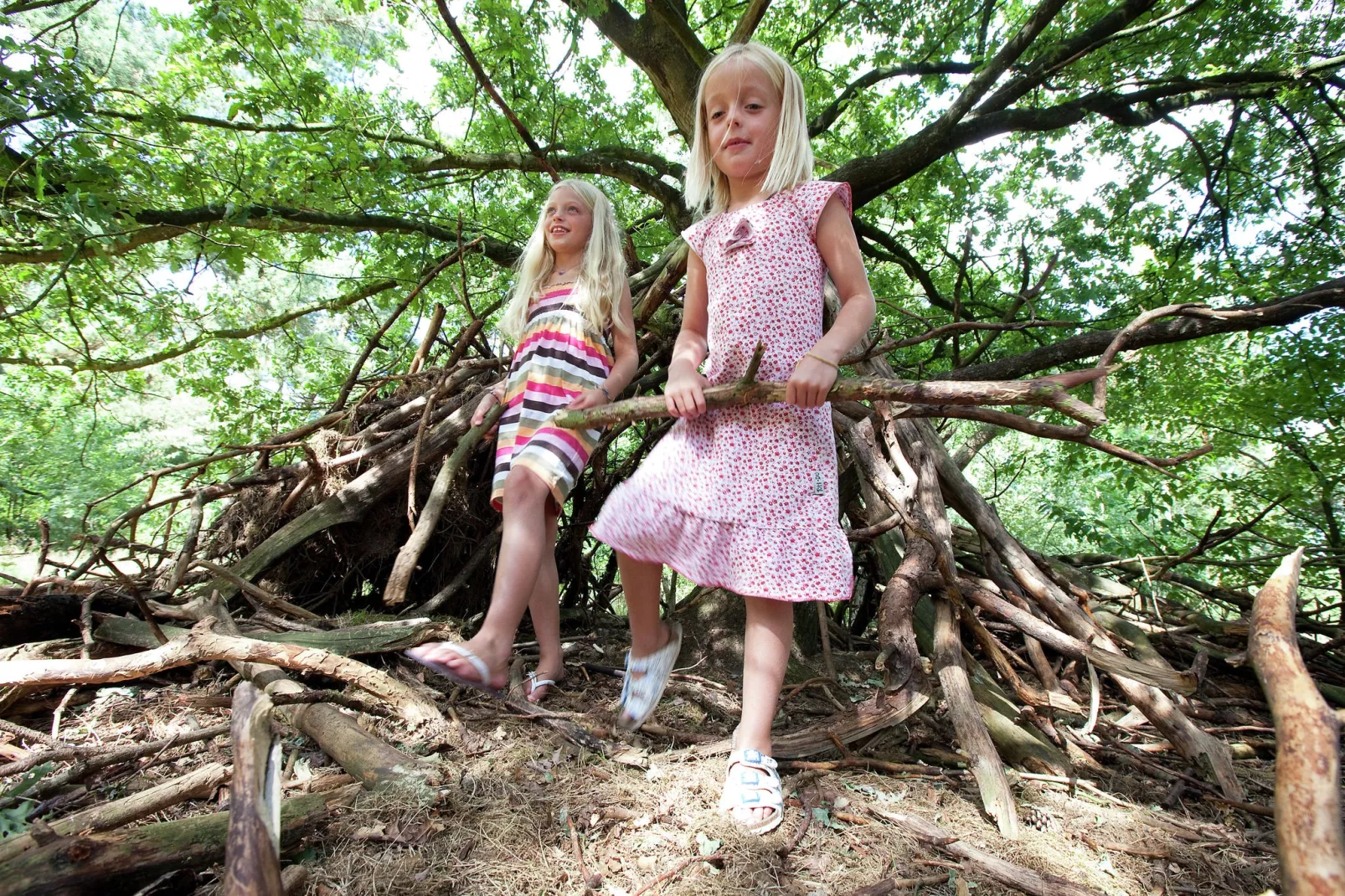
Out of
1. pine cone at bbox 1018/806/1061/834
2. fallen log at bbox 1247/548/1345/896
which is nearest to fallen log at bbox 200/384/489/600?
pine cone at bbox 1018/806/1061/834

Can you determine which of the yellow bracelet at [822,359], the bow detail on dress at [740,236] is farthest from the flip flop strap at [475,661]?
the bow detail on dress at [740,236]

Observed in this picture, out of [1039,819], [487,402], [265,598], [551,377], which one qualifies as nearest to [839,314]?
[551,377]

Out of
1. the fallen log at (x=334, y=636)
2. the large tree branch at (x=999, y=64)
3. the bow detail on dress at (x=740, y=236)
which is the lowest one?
the fallen log at (x=334, y=636)

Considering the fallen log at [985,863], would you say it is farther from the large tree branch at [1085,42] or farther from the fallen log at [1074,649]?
the large tree branch at [1085,42]

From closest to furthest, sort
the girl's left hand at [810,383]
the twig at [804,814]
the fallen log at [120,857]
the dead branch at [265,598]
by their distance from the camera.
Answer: the fallen log at [120,857], the twig at [804,814], the girl's left hand at [810,383], the dead branch at [265,598]

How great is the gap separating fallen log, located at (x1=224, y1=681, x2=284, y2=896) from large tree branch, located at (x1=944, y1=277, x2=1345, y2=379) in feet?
8.70

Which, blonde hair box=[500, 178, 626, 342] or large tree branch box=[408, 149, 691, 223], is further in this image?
large tree branch box=[408, 149, 691, 223]

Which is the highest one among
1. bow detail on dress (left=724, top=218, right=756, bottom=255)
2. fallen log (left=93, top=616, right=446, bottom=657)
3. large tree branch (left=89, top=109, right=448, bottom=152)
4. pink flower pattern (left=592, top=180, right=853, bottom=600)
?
large tree branch (left=89, top=109, right=448, bottom=152)

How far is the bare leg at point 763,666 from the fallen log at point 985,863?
0.31 metres

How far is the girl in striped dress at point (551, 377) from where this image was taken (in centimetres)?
206

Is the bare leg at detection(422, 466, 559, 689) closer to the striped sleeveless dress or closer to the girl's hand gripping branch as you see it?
the striped sleeveless dress

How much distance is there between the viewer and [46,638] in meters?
2.19

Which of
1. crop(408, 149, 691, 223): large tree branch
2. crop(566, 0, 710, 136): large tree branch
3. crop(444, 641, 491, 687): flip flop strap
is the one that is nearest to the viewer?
crop(444, 641, 491, 687): flip flop strap

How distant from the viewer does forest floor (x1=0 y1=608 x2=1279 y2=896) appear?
4.03ft
